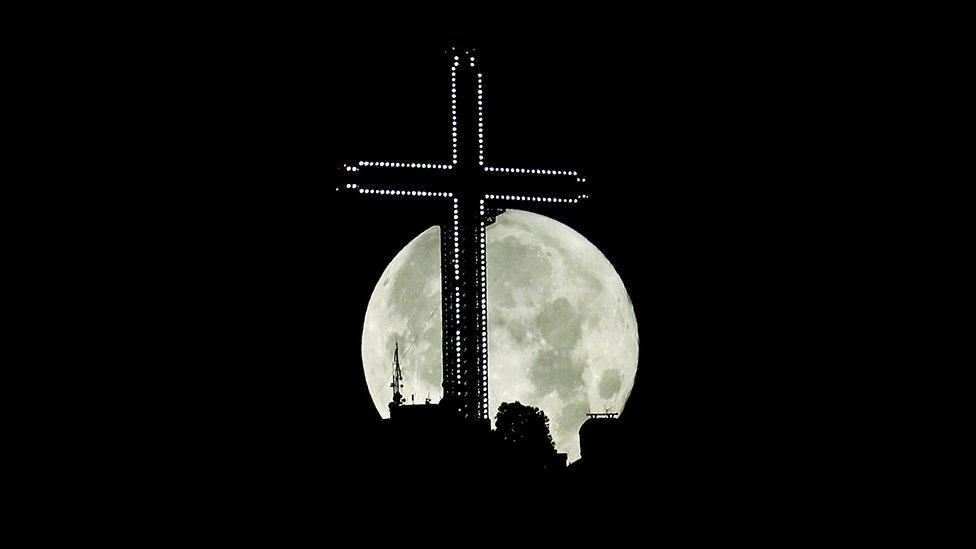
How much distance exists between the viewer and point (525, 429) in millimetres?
21406

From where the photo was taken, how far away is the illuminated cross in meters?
22.0

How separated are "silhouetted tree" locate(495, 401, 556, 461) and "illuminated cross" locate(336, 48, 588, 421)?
41 cm

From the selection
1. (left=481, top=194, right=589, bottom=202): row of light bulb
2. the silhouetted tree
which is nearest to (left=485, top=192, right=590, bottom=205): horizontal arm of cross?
(left=481, top=194, right=589, bottom=202): row of light bulb

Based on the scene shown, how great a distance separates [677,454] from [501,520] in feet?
15.2

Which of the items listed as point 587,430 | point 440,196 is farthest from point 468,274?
point 587,430

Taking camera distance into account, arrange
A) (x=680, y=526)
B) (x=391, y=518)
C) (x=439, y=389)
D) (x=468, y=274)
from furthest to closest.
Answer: (x=439, y=389) < (x=468, y=274) < (x=680, y=526) < (x=391, y=518)

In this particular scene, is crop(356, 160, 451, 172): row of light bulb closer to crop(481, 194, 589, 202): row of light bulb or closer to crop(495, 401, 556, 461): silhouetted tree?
crop(481, 194, 589, 202): row of light bulb

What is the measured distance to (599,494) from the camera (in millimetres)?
20641

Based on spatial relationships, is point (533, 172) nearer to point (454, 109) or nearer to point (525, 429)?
point (454, 109)

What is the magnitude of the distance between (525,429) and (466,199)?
13.6 ft

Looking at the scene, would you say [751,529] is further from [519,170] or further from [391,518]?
[519,170]

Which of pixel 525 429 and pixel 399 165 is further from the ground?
pixel 399 165

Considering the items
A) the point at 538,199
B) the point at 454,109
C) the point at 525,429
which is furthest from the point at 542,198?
the point at 525,429

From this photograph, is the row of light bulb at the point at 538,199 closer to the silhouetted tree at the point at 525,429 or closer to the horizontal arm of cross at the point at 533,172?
the horizontal arm of cross at the point at 533,172
